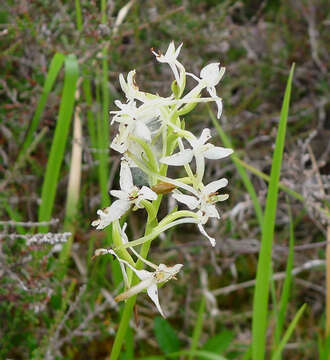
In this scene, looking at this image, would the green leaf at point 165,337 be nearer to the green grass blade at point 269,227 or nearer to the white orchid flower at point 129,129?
the green grass blade at point 269,227

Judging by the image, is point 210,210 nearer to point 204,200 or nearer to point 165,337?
point 204,200

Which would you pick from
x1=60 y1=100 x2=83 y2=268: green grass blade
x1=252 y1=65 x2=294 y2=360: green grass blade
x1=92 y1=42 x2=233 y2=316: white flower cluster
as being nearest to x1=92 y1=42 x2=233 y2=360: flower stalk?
x1=92 y1=42 x2=233 y2=316: white flower cluster

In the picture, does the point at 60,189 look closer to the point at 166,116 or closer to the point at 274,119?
the point at 274,119

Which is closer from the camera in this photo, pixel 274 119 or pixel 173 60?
pixel 173 60

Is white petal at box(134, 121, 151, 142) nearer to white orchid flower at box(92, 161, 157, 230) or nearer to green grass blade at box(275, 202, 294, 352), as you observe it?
white orchid flower at box(92, 161, 157, 230)

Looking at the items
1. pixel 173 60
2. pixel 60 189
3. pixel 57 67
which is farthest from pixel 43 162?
pixel 173 60

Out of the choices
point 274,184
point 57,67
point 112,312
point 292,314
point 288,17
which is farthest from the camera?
point 288,17

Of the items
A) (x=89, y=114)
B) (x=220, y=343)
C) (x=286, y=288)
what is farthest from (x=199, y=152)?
(x=220, y=343)
